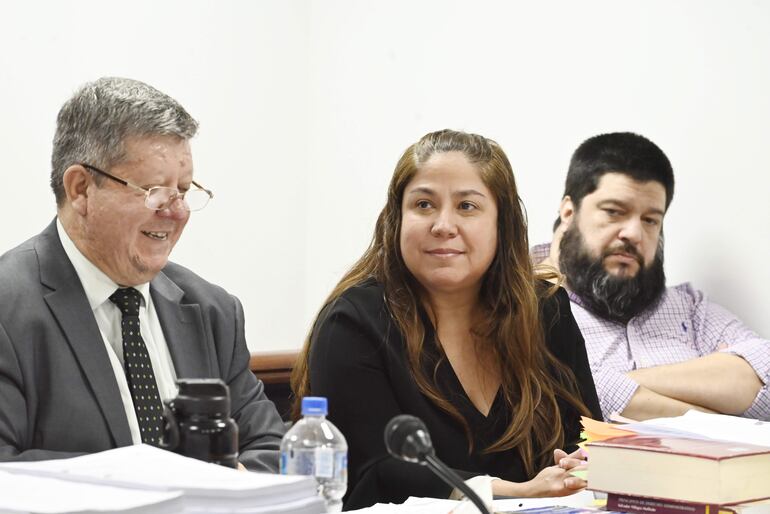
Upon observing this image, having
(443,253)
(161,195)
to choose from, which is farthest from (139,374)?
(443,253)

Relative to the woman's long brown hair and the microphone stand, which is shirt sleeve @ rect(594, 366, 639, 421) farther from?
the microphone stand

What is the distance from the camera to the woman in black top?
2.36 metres

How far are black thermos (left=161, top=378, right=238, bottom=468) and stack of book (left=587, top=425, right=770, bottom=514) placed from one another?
0.66 metres

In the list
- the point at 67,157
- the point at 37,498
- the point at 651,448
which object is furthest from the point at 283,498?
the point at 67,157

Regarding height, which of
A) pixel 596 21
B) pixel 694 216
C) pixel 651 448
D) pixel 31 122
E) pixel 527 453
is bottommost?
pixel 527 453

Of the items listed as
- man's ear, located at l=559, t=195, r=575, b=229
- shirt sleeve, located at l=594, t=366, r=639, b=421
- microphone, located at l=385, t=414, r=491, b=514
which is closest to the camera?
microphone, located at l=385, t=414, r=491, b=514

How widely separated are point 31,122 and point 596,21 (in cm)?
225

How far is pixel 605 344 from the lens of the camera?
353 cm

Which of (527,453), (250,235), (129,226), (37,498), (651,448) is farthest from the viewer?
(250,235)

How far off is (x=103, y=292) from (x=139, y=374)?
0.59 feet

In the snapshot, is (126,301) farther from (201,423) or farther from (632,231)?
(632,231)

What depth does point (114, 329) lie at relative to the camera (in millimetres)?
2141

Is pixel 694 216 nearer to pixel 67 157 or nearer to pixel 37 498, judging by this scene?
pixel 67 157

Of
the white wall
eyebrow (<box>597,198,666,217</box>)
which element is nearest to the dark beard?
eyebrow (<box>597,198,666,217</box>)
